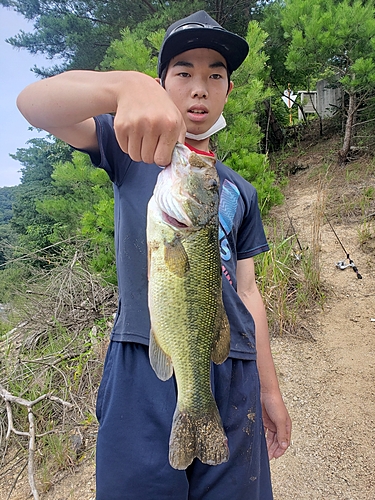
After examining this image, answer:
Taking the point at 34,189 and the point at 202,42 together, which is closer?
the point at 202,42

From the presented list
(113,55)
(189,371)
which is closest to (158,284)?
(189,371)

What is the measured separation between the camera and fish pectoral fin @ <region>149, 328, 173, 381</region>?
1147mm

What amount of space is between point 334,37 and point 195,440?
7.09 m

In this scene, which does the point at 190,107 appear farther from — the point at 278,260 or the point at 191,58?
the point at 278,260

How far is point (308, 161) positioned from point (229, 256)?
26.6 ft

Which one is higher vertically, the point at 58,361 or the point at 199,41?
the point at 199,41

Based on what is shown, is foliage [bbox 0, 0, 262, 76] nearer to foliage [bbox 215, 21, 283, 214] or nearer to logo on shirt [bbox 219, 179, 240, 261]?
foliage [bbox 215, 21, 283, 214]

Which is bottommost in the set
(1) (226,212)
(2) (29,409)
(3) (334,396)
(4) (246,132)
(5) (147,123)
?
(3) (334,396)

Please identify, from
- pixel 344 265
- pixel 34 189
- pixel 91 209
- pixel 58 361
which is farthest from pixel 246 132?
pixel 34 189

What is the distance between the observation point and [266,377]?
165cm

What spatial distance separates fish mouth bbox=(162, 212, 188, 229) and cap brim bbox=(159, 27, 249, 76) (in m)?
0.76

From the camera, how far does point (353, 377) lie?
10.8ft

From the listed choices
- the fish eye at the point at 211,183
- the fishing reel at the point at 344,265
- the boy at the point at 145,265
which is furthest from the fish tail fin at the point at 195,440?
the fishing reel at the point at 344,265

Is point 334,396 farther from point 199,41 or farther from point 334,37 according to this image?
point 334,37
